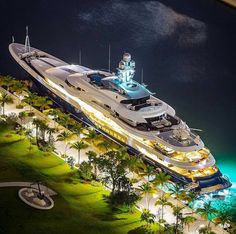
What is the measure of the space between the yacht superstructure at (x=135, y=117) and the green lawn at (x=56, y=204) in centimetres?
554

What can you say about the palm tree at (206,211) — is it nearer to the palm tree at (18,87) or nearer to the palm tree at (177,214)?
the palm tree at (177,214)


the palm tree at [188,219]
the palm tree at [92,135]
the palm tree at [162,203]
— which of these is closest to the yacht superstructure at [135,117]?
the palm tree at [92,135]

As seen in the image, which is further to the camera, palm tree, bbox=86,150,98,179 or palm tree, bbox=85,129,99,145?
palm tree, bbox=85,129,99,145

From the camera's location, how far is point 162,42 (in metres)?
74.8

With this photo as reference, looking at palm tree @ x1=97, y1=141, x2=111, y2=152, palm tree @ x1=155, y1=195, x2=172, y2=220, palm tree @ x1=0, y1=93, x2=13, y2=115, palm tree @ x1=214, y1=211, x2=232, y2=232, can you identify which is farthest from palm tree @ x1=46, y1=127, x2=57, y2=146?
palm tree @ x1=214, y1=211, x2=232, y2=232

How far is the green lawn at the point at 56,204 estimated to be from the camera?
4416 centimetres

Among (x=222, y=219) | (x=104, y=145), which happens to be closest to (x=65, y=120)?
(x=104, y=145)

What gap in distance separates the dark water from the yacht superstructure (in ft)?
21.8

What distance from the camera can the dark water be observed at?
6425 centimetres

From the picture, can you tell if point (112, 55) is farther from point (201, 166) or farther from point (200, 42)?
point (201, 166)

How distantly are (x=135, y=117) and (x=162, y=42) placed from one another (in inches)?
911

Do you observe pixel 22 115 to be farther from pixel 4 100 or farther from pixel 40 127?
pixel 40 127

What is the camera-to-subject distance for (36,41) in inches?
2972

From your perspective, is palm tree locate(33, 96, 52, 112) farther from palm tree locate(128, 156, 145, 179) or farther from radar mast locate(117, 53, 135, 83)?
palm tree locate(128, 156, 145, 179)
